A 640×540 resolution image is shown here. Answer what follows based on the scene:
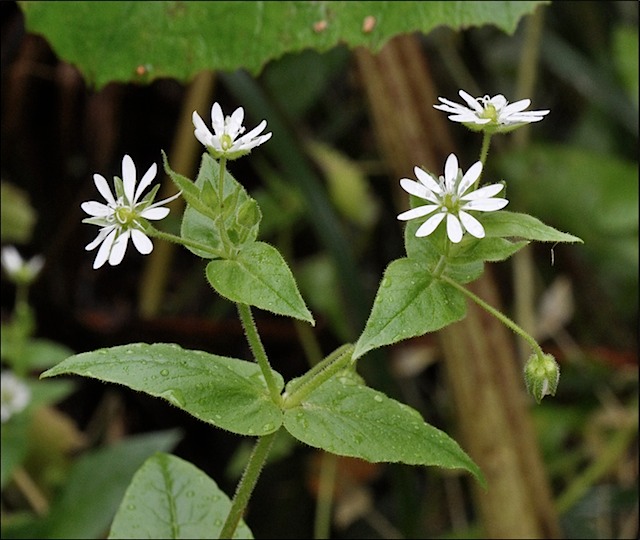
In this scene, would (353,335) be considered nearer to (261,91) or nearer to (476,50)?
(261,91)

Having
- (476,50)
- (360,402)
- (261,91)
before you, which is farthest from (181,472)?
(476,50)

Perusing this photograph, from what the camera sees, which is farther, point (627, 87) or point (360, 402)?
point (627, 87)

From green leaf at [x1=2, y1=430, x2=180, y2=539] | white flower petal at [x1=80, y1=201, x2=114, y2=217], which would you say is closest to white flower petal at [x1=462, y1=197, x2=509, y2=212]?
white flower petal at [x1=80, y1=201, x2=114, y2=217]

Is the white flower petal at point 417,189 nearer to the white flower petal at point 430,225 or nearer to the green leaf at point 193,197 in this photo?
the white flower petal at point 430,225

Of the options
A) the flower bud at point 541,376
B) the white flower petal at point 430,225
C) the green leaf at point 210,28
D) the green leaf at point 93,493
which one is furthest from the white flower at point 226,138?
the green leaf at point 93,493

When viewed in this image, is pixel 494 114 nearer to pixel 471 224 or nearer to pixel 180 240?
pixel 471 224
